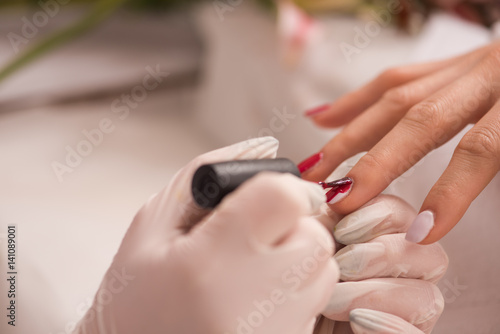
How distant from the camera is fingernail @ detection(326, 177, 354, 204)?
52cm

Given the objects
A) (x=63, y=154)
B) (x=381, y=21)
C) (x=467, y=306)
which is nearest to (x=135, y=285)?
(x=467, y=306)

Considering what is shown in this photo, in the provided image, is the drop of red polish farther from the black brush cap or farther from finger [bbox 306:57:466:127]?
finger [bbox 306:57:466:127]

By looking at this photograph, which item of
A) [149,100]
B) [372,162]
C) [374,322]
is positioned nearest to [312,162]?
[372,162]

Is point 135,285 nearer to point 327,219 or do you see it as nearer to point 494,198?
point 327,219

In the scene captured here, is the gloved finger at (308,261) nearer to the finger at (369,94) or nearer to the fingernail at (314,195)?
the fingernail at (314,195)

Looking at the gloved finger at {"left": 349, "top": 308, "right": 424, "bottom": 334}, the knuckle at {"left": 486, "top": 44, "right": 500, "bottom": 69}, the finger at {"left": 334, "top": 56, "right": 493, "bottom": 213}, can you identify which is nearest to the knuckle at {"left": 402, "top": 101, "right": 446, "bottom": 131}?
the finger at {"left": 334, "top": 56, "right": 493, "bottom": 213}

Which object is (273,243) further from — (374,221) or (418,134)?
(418,134)

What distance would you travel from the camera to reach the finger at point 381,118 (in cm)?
63

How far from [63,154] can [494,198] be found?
0.75m

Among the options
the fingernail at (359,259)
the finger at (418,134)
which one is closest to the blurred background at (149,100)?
the finger at (418,134)

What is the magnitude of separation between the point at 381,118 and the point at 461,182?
16 cm

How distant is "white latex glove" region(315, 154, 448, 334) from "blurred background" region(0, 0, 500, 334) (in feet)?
0.38

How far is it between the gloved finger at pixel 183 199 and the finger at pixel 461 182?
16 cm

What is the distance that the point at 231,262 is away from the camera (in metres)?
0.40
